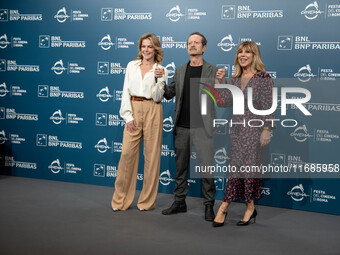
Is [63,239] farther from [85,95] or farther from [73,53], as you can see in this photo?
[73,53]

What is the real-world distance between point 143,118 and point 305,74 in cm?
189

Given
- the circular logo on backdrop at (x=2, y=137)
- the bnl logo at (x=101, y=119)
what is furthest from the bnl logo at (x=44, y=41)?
the circular logo on backdrop at (x=2, y=137)

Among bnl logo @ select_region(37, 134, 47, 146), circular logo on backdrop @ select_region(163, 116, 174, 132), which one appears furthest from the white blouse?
bnl logo @ select_region(37, 134, 47, 146)

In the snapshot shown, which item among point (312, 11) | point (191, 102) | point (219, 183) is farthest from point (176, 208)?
point (312, 11)

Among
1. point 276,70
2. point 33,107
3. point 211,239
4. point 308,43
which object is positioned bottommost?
point 211,239

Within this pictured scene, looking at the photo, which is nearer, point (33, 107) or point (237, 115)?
point (237, 115)

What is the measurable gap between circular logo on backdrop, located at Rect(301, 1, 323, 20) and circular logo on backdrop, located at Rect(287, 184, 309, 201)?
6.27ft

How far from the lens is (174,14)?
5172mm

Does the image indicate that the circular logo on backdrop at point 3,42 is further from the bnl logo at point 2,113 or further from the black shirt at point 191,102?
the black shirt at point 191,102

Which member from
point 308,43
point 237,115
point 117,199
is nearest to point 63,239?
point 117,199

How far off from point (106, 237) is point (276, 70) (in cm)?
268

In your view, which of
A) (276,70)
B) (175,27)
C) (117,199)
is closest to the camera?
(117,199)

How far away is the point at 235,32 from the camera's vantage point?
4.92 metres

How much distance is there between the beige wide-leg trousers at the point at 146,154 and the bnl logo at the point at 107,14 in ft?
5.42
